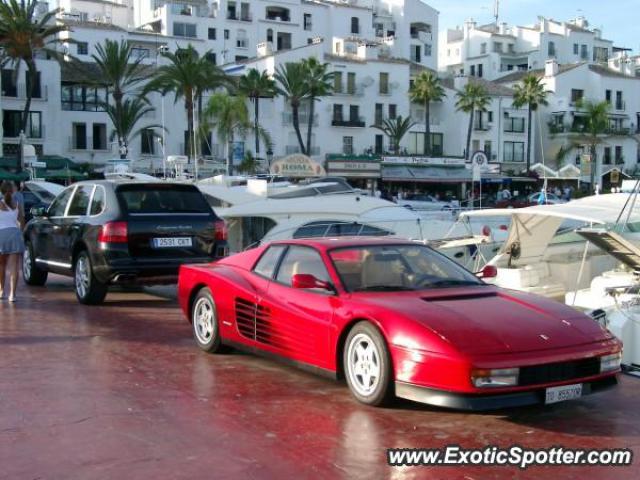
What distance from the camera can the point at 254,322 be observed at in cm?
788

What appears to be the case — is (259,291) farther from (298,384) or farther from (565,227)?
(565,227)

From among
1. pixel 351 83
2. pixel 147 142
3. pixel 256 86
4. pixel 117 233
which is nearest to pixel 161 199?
pixel 117 233

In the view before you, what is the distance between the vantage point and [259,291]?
789cm

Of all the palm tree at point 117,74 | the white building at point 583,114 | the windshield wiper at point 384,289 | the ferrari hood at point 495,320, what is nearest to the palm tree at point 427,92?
the white building at point 583,114

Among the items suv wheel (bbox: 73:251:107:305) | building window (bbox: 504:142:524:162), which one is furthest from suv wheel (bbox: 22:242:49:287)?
building window (bbox: 504:142:524:162)

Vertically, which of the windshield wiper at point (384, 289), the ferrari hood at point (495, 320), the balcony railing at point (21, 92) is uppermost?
the balcony railing at point (21, 92)

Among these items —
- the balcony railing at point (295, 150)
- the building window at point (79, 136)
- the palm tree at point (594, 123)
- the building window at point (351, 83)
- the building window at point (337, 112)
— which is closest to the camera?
Result: the building window at point (79, 136)

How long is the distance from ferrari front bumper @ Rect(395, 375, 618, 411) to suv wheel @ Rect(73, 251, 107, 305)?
6849mm

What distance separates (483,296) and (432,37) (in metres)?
86.0

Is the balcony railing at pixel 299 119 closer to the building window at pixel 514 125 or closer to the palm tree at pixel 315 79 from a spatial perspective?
the palm tree at pixel 315 79

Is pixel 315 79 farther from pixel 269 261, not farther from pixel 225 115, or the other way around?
pixel 269 261

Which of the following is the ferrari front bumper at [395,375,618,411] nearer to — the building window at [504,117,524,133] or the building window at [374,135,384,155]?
the building window at [374,135,384,155]

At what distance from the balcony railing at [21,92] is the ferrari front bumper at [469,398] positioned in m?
55.9

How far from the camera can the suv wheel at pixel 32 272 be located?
14.4m
